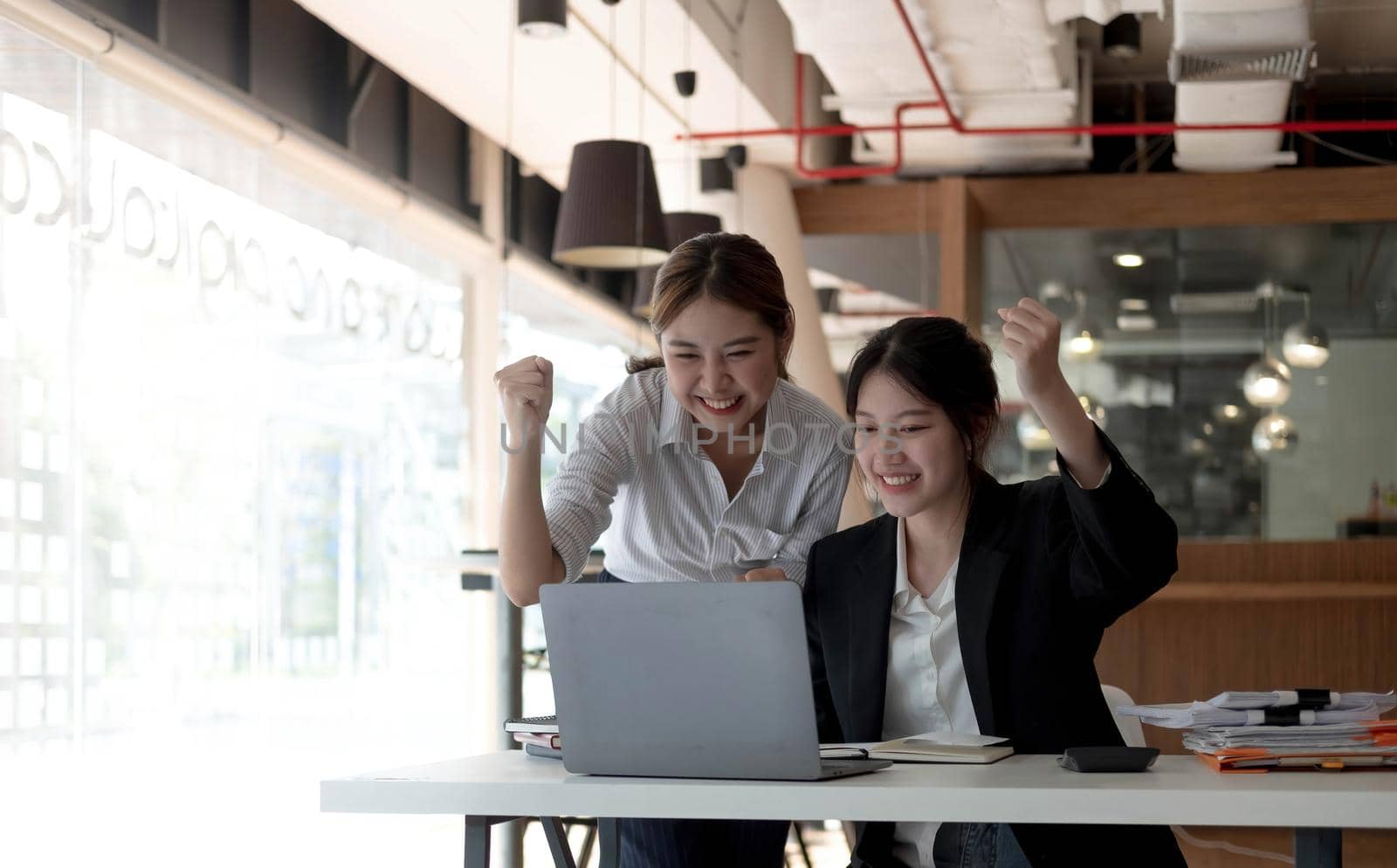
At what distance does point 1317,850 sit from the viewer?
1333 millimetres

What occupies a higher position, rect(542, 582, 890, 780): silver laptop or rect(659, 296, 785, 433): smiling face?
rect(659, 296, 785, 433): smiling face

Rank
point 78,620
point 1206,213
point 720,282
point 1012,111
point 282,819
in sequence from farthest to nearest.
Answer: point 1206,213 < point 1012,111 < point 282,819 < point 78,620 < point 720,282

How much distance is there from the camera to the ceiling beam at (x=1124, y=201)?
770cm

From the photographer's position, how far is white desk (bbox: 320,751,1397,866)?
4.00 feet

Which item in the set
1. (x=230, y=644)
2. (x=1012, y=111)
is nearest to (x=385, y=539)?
(x=230, y=644)

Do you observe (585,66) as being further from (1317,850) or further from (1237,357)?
(1317,850)

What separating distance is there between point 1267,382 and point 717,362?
6.68 m

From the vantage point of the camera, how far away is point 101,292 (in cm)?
453

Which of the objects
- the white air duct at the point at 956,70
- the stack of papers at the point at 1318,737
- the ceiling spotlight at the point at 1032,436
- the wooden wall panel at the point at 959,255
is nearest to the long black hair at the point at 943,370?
the stack of papers at the point at 1318,737

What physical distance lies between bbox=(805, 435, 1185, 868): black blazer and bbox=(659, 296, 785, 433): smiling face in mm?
307

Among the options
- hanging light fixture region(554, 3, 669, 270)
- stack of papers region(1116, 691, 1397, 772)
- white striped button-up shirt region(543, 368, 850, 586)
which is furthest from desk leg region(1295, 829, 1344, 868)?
hanging light fixture region(554, 3, 669, 270)

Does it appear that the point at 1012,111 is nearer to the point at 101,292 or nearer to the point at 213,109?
the point at 213,109

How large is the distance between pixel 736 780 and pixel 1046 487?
0.68 m

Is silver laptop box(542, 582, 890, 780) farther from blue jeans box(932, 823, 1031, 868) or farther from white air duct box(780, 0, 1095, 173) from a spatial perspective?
white air duct box(780, 0, 1095, 173)
